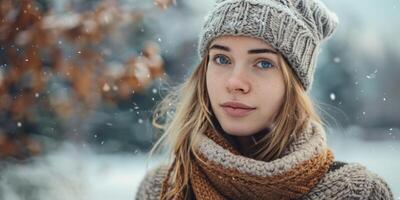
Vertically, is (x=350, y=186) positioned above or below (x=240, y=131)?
below

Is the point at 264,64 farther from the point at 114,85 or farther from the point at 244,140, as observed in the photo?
the point at 114,85

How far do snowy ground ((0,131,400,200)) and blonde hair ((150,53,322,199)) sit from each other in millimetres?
2305

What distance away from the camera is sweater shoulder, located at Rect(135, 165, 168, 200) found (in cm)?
177

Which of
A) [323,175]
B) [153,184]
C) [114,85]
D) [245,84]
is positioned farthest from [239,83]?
[114,85]

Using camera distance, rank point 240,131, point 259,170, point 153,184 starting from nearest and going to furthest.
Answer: point 259,170, point 240,131, point 153,184

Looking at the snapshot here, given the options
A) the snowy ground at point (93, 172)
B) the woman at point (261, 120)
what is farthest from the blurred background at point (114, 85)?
the woman at point (261, 120)

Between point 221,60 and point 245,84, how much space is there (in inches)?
4.2

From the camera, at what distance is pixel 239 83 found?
154cm

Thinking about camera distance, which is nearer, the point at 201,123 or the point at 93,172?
the point at 201,123

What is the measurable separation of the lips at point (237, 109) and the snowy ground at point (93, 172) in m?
2.53

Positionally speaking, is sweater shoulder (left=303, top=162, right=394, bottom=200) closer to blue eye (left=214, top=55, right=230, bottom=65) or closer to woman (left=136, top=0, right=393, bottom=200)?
woman (left=136, top=0, right=393, bottom=200)

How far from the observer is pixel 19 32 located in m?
3.41

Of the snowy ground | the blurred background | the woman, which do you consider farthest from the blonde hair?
the snowy ground

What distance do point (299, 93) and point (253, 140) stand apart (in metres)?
0.16
